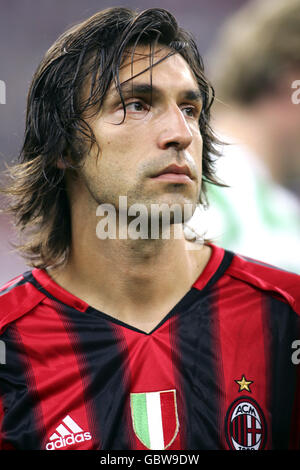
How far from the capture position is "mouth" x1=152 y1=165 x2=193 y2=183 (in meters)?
2.33

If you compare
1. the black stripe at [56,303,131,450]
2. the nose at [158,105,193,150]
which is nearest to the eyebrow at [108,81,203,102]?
the nose at [158,105,193,150]

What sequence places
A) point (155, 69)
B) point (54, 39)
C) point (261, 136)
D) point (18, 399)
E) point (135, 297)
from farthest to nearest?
1. point (54, 39)
2. point (261, 136)
3. point (135, 297)
4. point (155, 69)
5. point (18, 399)

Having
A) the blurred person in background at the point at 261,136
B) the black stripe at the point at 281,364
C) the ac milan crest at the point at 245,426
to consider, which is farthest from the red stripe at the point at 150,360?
the blurred person in background at the point at 261,136

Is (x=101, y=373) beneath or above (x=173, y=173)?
beneath

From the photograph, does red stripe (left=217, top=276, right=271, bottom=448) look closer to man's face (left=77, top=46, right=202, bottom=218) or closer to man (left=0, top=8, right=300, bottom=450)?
man (left=0, top=8, right=300, bottom=450)

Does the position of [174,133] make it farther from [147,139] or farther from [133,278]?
[133,278]

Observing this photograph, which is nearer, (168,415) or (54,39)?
(168,415)

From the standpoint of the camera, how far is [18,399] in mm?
2340

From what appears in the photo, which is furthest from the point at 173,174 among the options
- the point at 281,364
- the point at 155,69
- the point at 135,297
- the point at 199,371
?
the point at 281,364

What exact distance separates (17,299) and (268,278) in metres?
1.18

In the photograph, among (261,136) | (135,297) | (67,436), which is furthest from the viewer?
(261,136)

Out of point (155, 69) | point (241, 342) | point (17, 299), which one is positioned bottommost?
point (241, 342)

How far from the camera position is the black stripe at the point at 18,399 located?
225 centimetres

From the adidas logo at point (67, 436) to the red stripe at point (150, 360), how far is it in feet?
0.73
